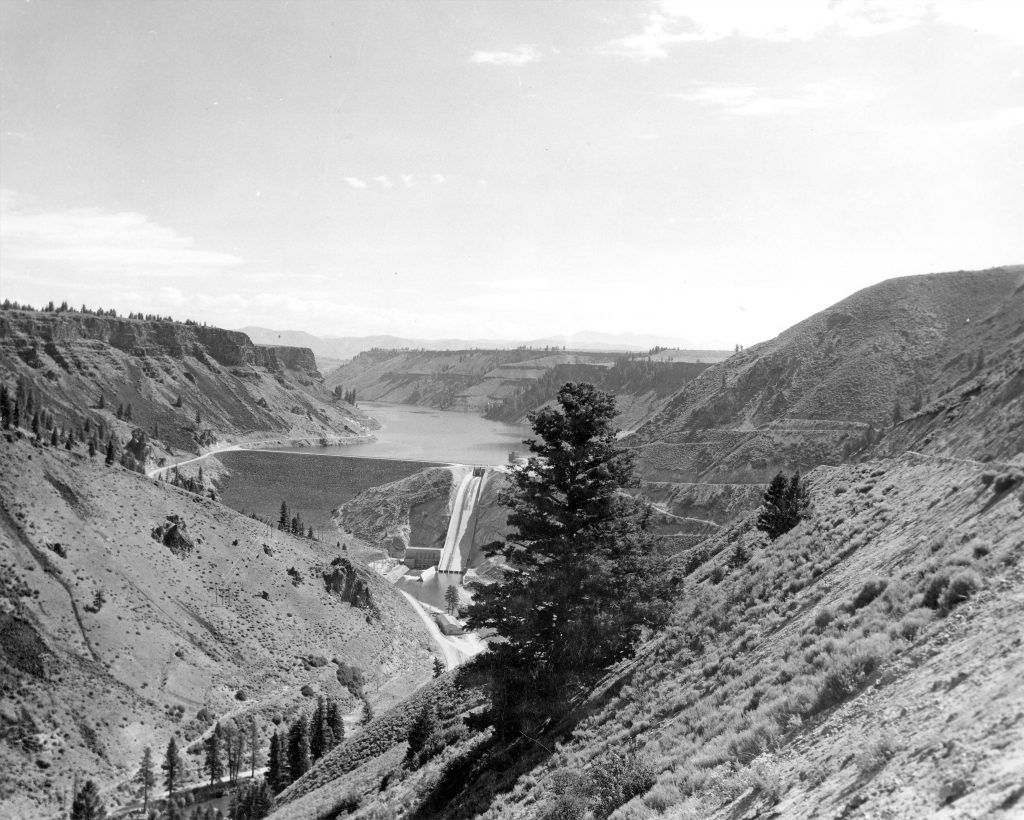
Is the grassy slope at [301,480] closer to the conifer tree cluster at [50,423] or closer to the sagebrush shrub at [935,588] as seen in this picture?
the conifer tree cluster at [50,423]

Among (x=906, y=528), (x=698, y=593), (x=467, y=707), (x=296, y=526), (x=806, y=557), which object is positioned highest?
(x=906, y=528)

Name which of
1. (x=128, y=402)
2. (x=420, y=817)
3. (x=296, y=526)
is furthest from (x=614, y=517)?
(x=128, y=402)

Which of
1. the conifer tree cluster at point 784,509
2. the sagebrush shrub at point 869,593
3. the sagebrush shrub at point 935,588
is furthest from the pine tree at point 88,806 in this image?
the sagebrush shrub at point 935,588

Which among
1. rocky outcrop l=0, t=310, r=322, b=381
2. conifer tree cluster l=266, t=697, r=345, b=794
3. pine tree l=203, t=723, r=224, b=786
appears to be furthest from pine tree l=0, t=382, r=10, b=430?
rocky outcrop l=0, t=310, r=322, b=381

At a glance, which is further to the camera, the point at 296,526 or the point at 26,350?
the point at 26,350

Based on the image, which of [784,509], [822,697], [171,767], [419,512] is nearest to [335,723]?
[171,767]

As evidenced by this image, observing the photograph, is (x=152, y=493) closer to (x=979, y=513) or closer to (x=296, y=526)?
(x=296, y=526)
